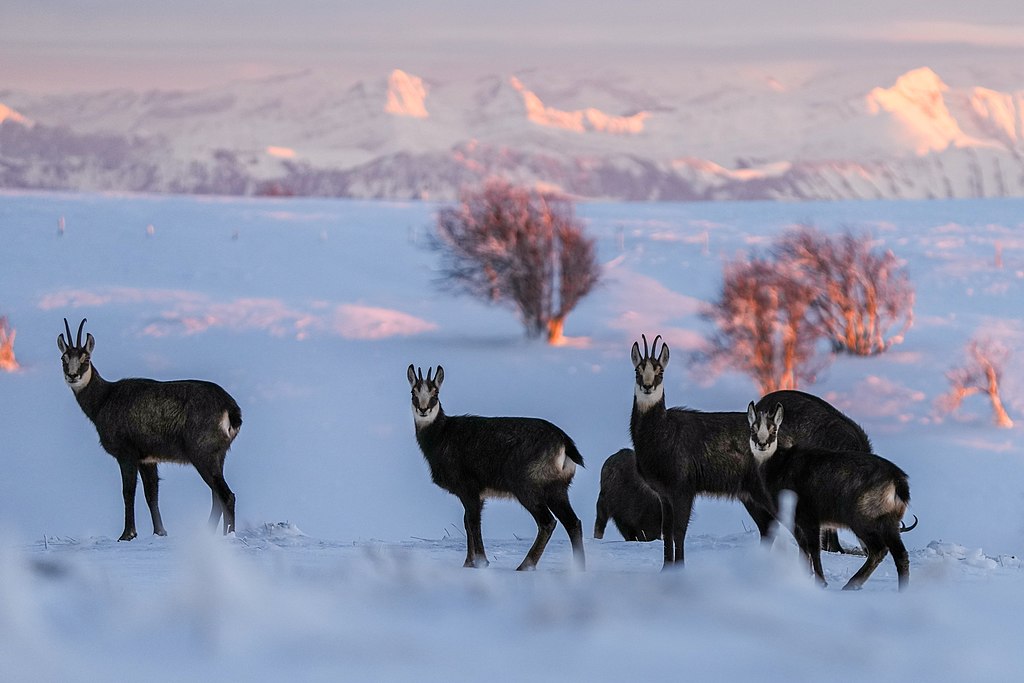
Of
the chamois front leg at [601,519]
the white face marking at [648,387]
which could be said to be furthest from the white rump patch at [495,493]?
the chamois front leg at [601,519]

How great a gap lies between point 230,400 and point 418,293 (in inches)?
2170

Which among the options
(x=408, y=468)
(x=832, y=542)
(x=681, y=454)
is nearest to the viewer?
(x=681, y=454)

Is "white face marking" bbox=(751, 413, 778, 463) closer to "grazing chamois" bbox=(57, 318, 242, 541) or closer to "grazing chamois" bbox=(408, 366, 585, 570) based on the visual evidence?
"grazing chamois" bbox=(408, 366, 585, 570)

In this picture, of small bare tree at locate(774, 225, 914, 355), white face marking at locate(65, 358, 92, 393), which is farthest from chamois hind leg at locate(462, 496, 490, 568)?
small bare tree at locate(774, 225, 914, 355)

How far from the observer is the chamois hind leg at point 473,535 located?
11.0 metres

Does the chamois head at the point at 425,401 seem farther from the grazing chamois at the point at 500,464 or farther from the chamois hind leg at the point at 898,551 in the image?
the chamois hind leg at the point at 898,551

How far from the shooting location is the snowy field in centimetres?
326

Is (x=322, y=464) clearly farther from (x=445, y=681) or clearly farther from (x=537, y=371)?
(x=445, y=681)

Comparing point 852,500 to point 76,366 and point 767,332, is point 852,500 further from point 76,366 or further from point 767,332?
point 767,332

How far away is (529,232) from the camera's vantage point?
61.6 metres

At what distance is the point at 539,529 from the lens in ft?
35.2

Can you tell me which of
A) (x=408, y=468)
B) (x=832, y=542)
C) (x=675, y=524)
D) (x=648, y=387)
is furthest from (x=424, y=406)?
(x=408, y=468)

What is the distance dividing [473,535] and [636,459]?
5.07 feet

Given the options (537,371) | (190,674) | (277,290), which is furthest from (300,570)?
(277,290)
